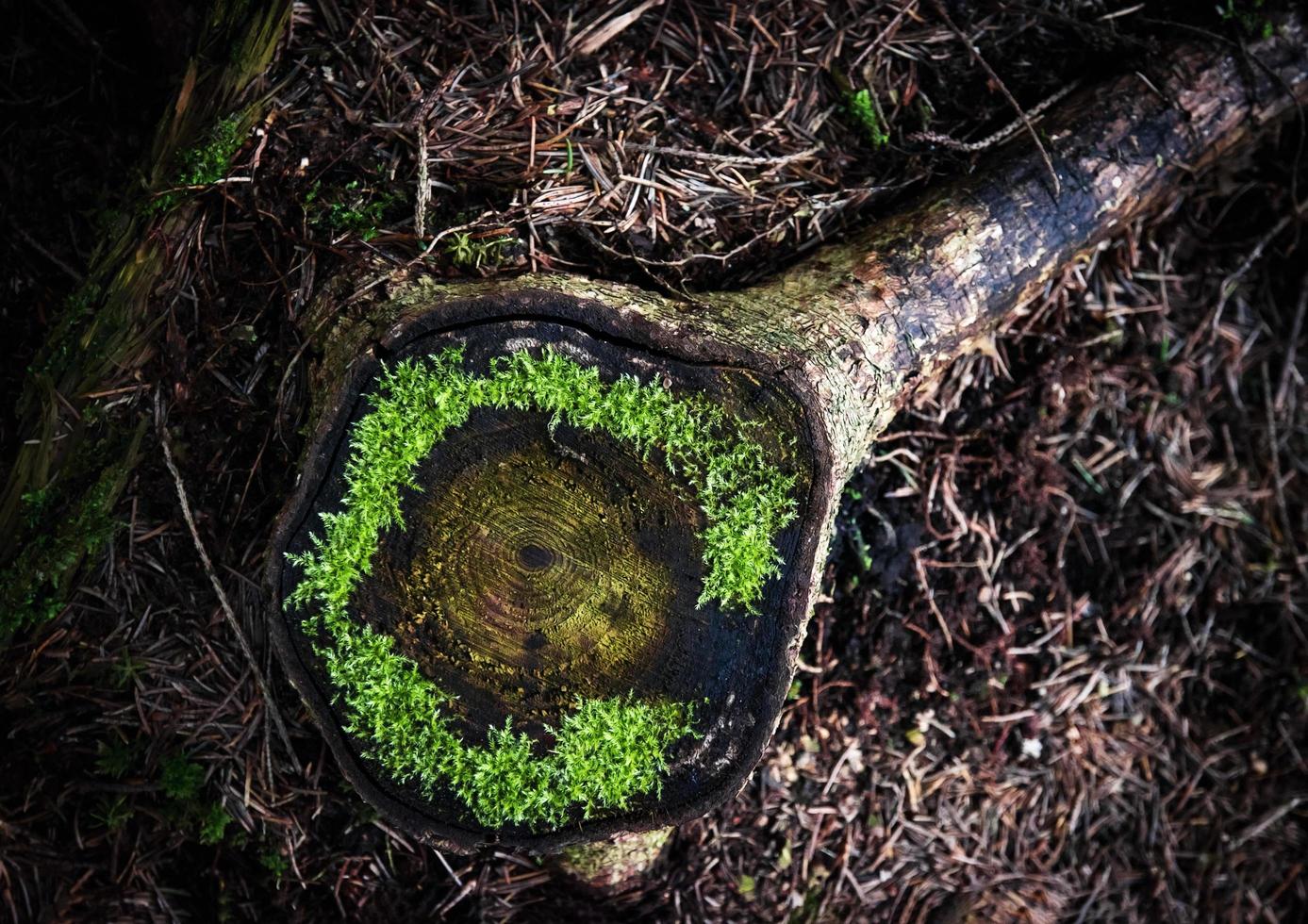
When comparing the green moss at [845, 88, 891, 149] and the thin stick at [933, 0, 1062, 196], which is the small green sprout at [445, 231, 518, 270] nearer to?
the green moss at [845, 88, 891, 149]

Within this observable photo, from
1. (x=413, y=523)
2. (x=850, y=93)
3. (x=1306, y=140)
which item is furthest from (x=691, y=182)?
(x=1306, y=140)

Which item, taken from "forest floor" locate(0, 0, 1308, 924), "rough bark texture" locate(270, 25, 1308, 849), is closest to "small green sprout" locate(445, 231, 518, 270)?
"forest floor" locate(0, 0, 1308, 924)

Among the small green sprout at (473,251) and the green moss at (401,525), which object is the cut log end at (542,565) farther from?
the small green sprout at (473,251)

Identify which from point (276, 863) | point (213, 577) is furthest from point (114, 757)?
point (213, 577)

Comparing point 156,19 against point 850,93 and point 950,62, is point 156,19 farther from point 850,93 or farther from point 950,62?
point 950,62

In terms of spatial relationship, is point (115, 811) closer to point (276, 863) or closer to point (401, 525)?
point (276, 863)

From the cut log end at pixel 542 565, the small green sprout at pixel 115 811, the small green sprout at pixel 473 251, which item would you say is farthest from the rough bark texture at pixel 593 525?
the small green sprout at pixel 115 811
